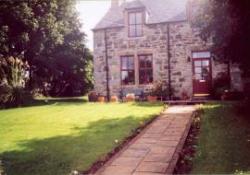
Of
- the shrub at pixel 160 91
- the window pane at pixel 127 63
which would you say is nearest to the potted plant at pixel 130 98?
the shrub at pixel 160 91

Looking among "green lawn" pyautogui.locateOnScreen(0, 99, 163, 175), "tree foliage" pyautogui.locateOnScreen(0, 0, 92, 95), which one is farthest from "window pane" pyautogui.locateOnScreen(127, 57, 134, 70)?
"green lawn" pyautogui.locateOnScreen(0, 99, 163, 175)

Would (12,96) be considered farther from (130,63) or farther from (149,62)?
(149,62)

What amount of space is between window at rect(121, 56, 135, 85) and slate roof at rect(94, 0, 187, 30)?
2352mm

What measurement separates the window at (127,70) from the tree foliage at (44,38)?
5.18 metres

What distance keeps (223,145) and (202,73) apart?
13651 millimetres

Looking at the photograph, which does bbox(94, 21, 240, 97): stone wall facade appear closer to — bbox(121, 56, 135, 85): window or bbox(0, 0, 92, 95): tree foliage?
bbox(121, 56, 135, 85): window

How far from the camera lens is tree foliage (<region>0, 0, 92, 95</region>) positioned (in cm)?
2180

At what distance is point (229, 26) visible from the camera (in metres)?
12.4

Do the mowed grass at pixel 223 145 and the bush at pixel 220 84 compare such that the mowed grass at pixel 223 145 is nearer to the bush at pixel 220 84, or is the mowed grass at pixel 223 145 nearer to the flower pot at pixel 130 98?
the bush at pixel 220 84

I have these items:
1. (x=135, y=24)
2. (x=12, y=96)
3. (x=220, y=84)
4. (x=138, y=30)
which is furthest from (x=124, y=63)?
(x=12, y=96)

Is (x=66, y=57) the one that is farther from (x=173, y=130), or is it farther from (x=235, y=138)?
(x=235, y=138)

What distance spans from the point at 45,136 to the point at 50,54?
17685mm

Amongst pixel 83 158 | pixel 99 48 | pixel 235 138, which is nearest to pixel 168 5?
pixel 99 48

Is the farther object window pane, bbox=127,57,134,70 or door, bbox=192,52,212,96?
window pane, bbox=127,57,134,70
